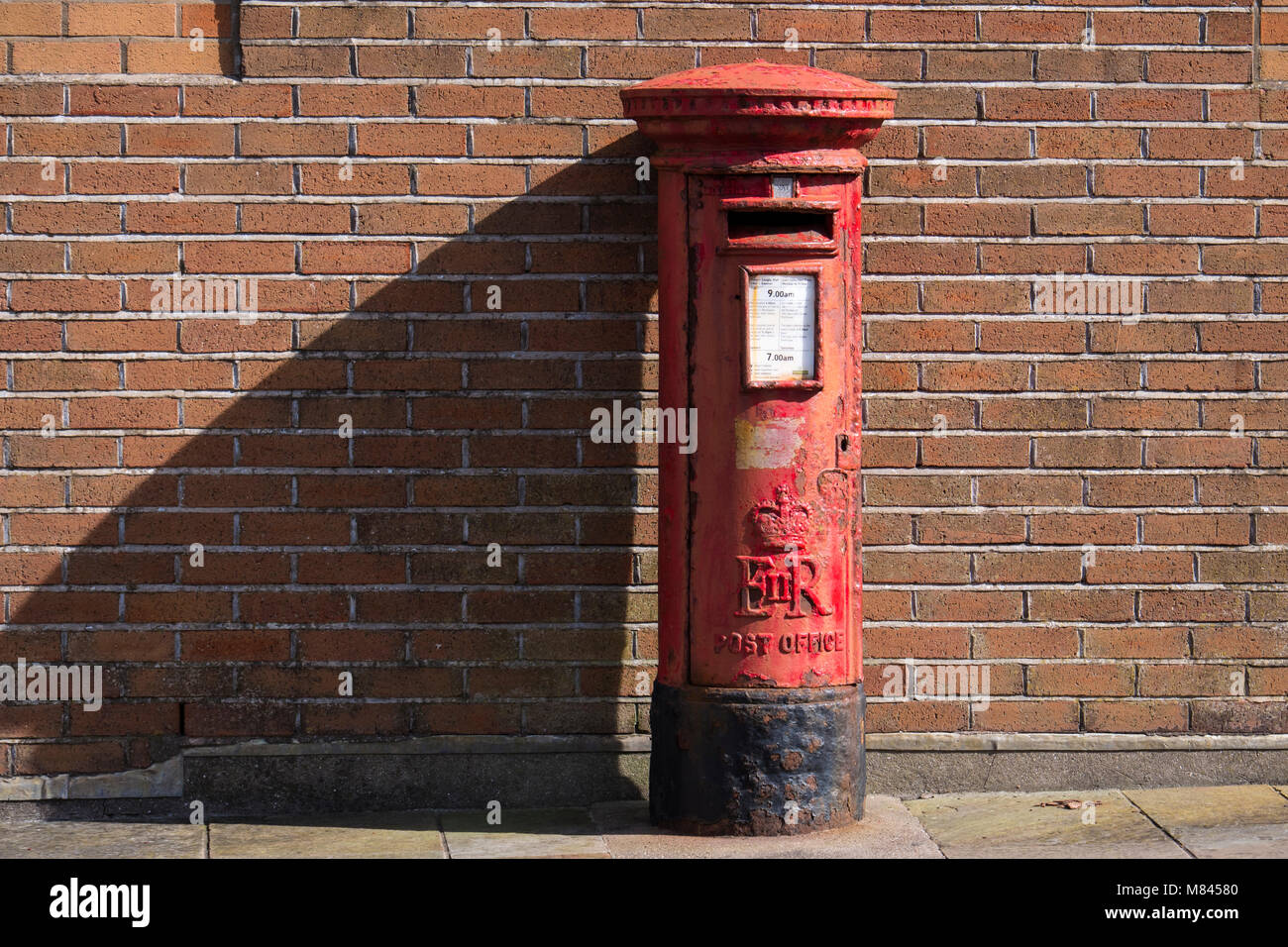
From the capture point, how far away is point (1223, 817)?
21.1 feet

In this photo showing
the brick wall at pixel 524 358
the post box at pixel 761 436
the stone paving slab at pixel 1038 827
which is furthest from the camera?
the brick wall at pixel 524 358

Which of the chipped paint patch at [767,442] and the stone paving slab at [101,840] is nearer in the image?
the chipped paint patch at [767,442]

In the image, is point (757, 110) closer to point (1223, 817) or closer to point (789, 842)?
point (789, 842)

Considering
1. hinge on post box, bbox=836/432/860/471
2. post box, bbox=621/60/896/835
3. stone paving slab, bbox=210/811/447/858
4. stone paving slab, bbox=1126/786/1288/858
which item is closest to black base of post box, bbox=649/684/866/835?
post box, bbox=621/60/896/835

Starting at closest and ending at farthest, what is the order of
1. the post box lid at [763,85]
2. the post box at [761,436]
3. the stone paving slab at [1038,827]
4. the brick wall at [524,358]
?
the post box lid at [763,85]
the post box at [761,436]
the stone paving slab at [1038,827]
the brick wall at [524,358]

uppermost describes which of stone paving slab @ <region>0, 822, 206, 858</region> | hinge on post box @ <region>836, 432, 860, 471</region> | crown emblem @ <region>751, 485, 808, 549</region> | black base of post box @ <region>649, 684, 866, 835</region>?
hinge on post box @ <region>836, 432, 860, 471</region>

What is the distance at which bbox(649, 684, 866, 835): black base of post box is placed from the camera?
6031mm

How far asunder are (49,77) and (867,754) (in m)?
3.97

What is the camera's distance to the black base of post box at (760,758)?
603cm

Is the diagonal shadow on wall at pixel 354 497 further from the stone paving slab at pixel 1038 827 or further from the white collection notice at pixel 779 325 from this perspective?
the stone paving slab at pixel 1038 827

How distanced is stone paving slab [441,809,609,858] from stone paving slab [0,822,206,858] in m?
0.90

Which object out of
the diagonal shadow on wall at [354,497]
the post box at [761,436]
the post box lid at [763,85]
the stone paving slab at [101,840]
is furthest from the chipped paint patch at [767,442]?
the stone paving slab at [101,840]

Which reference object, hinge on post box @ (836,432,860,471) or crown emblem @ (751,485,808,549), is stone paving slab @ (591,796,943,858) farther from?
hinge on post box @ (836,432,860,471)

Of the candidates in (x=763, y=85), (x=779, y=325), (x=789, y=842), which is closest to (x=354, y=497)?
(x=779, y=325)
